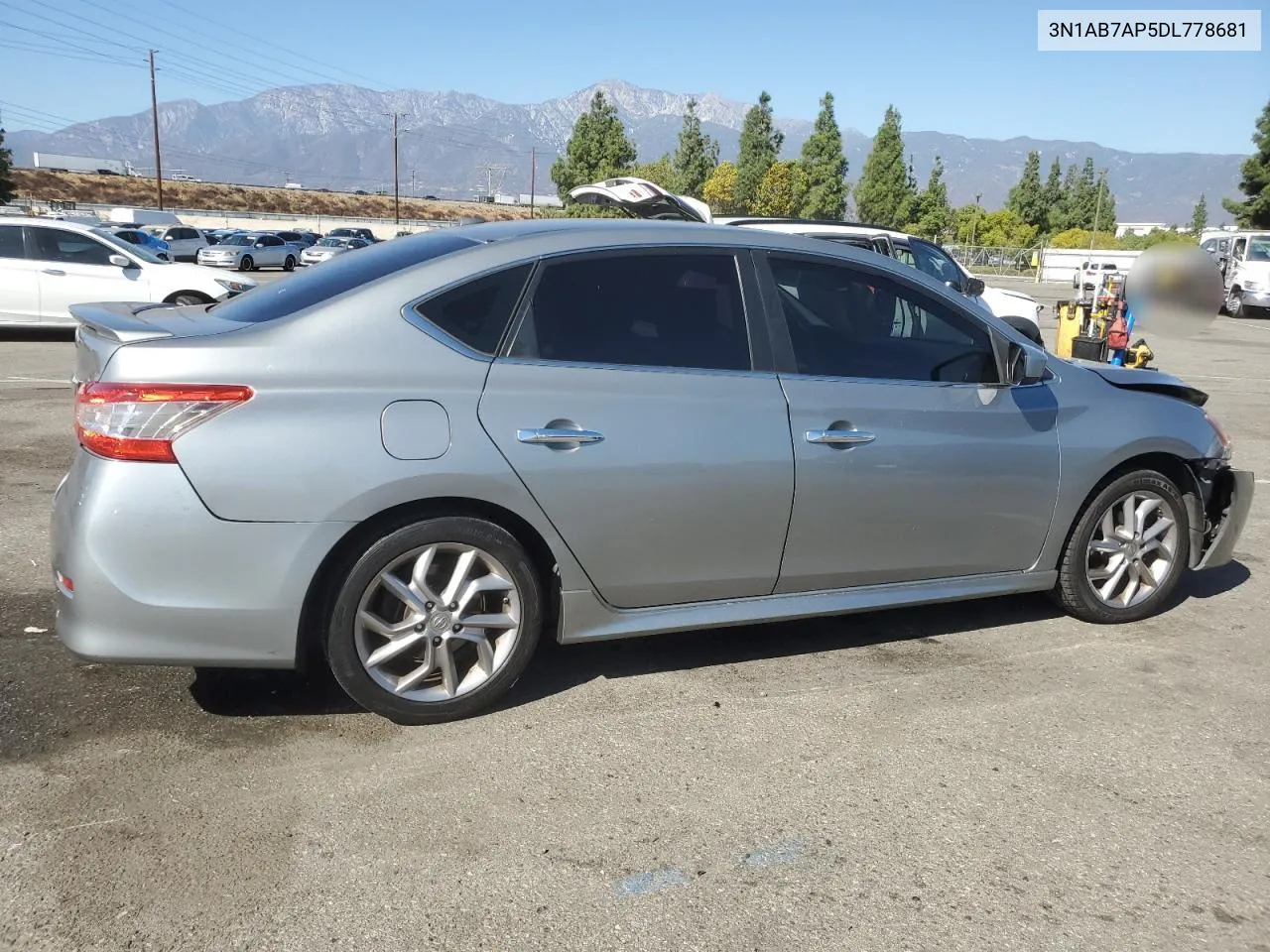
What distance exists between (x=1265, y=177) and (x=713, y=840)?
5433 cm

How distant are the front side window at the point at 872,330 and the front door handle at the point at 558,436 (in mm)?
887

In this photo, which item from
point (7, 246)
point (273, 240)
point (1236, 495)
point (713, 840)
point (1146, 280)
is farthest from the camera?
point (273, 240)

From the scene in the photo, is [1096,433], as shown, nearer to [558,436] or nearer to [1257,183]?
[558,436]

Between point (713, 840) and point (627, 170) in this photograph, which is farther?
point (627, 170)

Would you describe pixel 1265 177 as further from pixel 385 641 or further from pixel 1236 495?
pixel 385 641

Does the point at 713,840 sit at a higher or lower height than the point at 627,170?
lower

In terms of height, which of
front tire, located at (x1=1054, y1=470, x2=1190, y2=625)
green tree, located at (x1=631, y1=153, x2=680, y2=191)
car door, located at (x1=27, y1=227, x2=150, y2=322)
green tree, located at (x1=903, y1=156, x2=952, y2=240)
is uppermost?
green tree, located at (x1=631, y1=153, x2=680, y2=191)

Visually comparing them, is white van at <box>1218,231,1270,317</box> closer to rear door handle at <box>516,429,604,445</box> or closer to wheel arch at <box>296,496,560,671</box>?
rear door handle at <box>516,429,604,445</box>

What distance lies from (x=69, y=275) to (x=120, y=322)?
11.5 m

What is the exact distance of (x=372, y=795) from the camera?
10.0 ft

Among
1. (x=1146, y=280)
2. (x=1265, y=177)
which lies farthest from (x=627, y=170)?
(x=1146, y=280)

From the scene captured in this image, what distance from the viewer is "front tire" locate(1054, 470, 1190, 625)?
4.46m

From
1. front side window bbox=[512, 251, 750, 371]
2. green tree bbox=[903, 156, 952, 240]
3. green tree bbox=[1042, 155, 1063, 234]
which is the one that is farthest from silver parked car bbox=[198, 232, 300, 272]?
green tree bbox=[1042, 155, 1063, 234]

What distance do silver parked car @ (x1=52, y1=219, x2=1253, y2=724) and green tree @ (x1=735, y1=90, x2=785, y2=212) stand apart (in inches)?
2073
